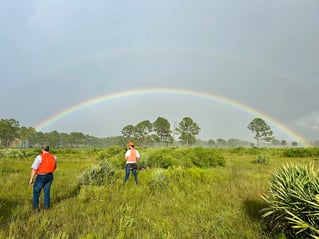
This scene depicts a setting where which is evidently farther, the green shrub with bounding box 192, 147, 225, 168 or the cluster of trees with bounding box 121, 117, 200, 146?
the cluster of trees with bounding box 121, 117, 200, 146

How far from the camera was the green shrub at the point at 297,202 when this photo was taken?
3.77 m

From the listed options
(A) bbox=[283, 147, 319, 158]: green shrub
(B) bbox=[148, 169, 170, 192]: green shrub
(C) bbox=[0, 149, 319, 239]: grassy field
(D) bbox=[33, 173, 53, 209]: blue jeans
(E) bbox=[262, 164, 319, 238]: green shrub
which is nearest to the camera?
(E) bbox=[262, 164, 319, 238]: green shrub

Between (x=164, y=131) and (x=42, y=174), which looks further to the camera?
(x=164, y=131)

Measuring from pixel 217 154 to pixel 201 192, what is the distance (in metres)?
16.0

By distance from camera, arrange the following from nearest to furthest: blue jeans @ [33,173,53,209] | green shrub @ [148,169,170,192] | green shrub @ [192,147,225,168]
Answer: blue jeans @ [33,173,53,209]
green shrub @ [148,169,170,192]
green shrub @ [192,147,225,168]

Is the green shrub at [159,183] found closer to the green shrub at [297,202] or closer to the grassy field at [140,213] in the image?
the grassy field at [140,213]

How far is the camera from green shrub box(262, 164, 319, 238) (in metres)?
3.77

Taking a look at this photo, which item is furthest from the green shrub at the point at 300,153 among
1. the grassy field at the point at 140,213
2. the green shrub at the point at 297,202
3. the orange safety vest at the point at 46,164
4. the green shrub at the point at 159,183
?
the orange safety vest at the point at 46,164

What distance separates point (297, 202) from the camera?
161 inches

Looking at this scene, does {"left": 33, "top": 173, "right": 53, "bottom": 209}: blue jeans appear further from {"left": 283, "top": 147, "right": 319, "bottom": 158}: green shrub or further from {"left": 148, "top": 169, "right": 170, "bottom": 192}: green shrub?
{"left": 283, "top": 147, "right": 319, "bottom": 158}: green shrub

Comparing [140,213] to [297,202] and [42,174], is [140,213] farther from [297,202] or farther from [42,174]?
[297,202]

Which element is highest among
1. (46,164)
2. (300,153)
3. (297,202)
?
(300,153)

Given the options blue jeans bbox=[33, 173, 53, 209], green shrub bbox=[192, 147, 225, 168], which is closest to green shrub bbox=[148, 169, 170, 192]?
blue jeans bbox=[33, 173, 53, 209]

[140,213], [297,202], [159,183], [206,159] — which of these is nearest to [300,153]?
[206,159]
